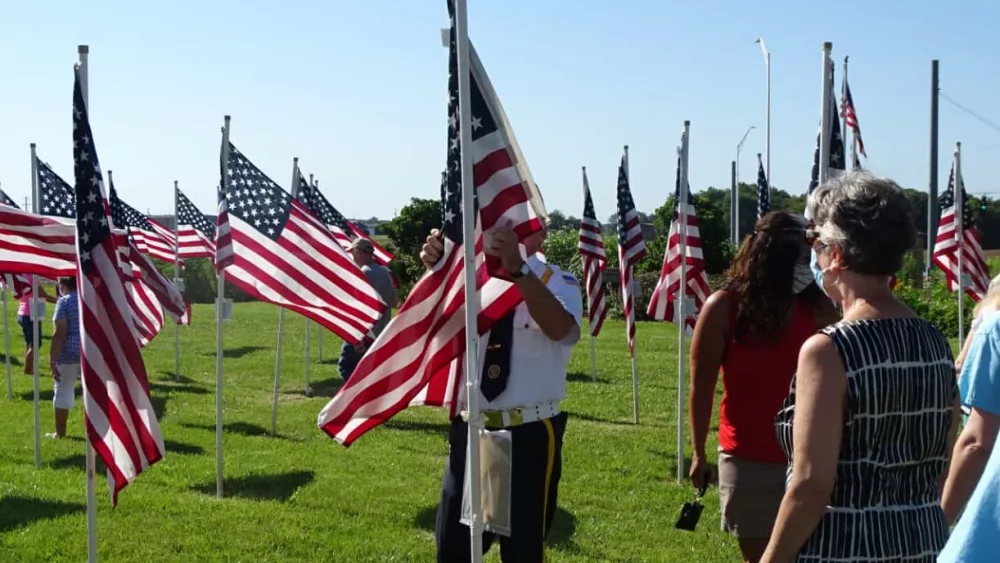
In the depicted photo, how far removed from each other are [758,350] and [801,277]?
1.16ft

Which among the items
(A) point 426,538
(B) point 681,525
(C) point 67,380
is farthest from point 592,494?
(C) point 67,380

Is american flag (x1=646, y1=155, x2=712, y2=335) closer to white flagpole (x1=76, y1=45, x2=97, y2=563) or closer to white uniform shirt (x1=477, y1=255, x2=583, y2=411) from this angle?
white uniform shirt (x1=477, y1=255, x2=583, y2=411)

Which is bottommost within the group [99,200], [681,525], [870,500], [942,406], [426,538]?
[426,538]

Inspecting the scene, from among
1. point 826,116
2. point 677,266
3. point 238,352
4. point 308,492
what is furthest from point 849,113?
point 238,352

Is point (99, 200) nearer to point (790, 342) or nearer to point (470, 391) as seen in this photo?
point (470, 391)

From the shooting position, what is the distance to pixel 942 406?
3279 mm

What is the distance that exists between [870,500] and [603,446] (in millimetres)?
9023

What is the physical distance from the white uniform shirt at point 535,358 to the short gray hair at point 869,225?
1.98 m

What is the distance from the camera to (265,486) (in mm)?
10031

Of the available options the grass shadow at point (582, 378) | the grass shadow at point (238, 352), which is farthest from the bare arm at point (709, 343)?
the grass shadow at point (238, 352)

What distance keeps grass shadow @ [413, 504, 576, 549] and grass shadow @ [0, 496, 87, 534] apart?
271 centimetres

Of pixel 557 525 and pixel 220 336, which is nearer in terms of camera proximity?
pixel 557 525

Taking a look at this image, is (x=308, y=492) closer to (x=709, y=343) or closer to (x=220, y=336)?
(x=220, y=336)

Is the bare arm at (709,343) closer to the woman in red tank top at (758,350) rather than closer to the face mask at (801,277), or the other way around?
the woman in red tank top at (758,350)
